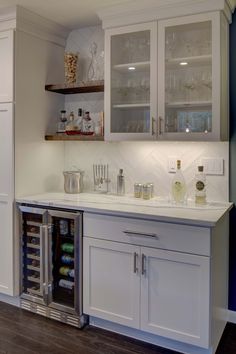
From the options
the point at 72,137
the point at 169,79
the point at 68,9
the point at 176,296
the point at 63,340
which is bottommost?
the point at 63,340

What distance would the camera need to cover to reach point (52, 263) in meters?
2.85

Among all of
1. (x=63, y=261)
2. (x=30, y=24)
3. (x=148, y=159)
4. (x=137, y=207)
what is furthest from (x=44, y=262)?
(x=30, y=24)

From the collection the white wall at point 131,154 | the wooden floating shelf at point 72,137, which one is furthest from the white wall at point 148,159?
the wooden floating shelf at point 72,137

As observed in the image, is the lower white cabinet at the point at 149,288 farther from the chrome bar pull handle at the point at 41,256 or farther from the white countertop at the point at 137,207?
the chrome bar pull handle at the point at 41,256

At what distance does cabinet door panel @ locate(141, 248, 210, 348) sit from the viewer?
222 centimetres

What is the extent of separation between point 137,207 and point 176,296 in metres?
0.65

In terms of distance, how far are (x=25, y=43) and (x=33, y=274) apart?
1.90 metres

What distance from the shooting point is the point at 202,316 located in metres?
2.22

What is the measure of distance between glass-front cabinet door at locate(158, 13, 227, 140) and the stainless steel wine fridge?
0.99 m

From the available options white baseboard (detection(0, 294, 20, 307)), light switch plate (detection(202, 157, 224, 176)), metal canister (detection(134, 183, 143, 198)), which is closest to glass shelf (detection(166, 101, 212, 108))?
light switch plate (detection(202, 157, 224, 176))

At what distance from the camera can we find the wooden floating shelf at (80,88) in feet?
9.83

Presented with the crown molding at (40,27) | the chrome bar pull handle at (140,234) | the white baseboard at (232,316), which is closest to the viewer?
the chrome bar pull handle at (140,234)

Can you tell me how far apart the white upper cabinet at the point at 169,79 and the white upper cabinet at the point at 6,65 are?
29.8 inches

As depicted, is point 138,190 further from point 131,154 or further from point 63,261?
point 63,261
